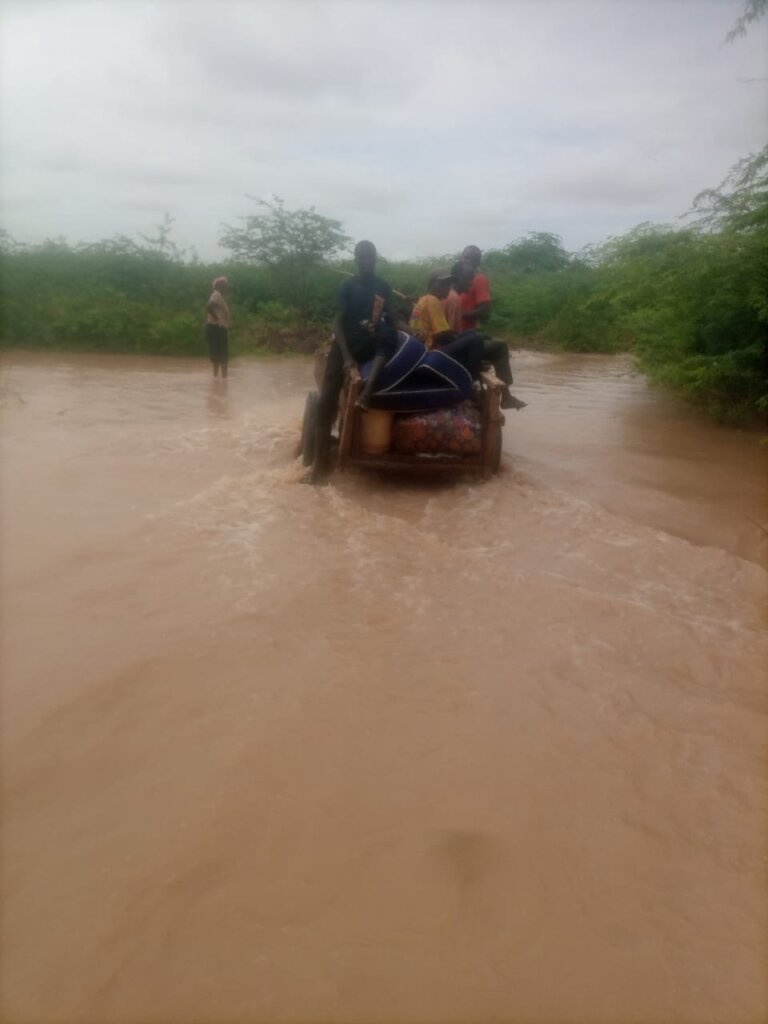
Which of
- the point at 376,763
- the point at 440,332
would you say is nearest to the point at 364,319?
the point at 440,332

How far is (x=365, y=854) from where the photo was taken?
235cm

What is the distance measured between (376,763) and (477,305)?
17.2ft

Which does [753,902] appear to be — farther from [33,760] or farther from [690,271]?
[690,271]

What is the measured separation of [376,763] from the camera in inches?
109

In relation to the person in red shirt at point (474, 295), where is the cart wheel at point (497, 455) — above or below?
below

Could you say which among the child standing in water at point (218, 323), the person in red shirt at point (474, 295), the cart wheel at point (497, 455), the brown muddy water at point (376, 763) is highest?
the person in red shirt at point (474, 295)

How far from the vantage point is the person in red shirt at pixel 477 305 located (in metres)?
6.97

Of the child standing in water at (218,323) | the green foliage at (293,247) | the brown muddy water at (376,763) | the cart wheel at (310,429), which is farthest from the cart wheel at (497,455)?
the green foliage at (293,247)

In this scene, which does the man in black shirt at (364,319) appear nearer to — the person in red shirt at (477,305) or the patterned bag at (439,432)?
the patterned bag at (439,432)

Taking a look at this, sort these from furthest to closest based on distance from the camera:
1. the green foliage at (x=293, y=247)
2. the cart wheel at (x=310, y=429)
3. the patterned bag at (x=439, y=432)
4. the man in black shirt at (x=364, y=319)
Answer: the green foliage at (x=293, y=247) < the cart wheel at (x=310, y=429) < the patterned bag at (x=439, y=432) < the man in black shirt at (x=364, y=319)

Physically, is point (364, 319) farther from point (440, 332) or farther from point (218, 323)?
point (218, 323)

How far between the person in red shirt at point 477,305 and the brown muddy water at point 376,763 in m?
1.70

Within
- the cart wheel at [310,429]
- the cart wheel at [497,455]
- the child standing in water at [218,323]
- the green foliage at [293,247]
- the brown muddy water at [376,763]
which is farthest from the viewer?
the green foliage at [293,247]

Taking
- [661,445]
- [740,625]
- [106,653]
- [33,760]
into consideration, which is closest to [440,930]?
Answer: [33,760]
